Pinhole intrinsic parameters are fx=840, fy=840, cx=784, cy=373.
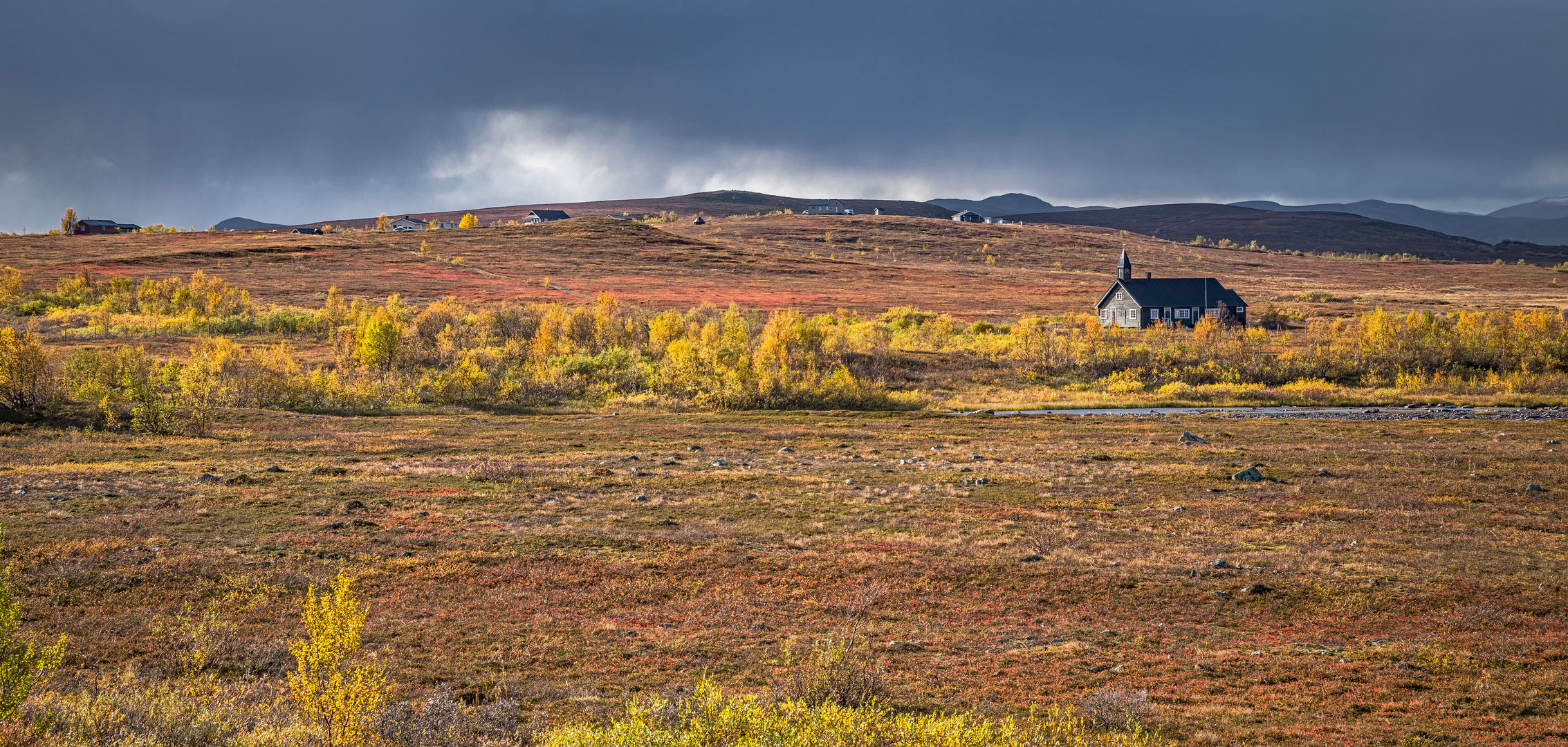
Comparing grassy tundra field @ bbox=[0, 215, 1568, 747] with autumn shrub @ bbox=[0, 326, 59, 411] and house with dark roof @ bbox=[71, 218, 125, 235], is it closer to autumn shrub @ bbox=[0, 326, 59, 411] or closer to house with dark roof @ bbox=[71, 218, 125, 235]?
autumn shrub @ bbox=[0, 326, 59, 411]

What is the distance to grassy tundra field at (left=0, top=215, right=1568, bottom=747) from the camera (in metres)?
8.58

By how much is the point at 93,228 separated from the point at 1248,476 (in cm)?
16812

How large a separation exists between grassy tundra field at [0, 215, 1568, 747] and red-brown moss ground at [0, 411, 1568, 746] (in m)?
0.09

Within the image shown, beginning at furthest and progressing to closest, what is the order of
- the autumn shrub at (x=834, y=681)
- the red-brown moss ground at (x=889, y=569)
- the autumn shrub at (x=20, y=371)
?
the autumn shrub at (x=20, y=371) < the red-brown moss ground at (x=889, y=569) < the autumn shrub at (x=834, y=681)

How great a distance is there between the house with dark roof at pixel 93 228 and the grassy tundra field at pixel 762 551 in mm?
113309

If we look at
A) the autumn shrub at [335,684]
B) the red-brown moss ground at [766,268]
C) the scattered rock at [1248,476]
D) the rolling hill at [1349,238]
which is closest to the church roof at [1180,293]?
the red-brown moss ground at [766,268]

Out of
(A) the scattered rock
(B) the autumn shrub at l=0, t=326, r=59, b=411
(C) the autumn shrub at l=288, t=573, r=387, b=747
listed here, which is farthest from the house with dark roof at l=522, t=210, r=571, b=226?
(C) the autumn shrub at l=288, t=573, r=387, b=747

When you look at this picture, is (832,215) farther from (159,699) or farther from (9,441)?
(159,699)

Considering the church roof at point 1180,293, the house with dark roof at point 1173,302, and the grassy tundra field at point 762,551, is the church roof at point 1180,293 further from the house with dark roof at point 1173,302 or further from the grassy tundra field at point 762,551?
the grassy tundra field at point 762,551

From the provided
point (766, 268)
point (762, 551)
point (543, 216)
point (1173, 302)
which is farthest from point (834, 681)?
point (543, 216)

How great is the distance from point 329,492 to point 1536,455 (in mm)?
31107

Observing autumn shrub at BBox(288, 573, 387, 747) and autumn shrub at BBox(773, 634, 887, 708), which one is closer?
autumn shrub at BBox(288, 573, 387, 747)

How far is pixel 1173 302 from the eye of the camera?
70812 millimetres

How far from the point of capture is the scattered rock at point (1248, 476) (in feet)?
68.6
